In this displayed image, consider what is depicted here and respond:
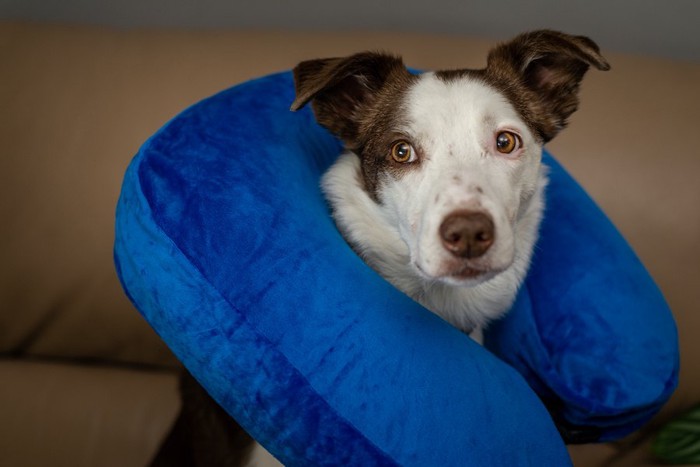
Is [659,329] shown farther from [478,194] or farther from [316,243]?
[316,243]

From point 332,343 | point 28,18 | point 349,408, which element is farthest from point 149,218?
point 28,18

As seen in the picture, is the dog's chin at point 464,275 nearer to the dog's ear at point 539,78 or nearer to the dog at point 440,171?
the dog at point 440,171

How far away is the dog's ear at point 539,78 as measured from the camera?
187 centimetres

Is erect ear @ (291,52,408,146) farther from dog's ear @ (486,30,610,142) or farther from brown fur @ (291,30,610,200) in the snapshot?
dog's ear @ (486,30,610,142)

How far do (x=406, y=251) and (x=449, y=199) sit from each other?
464mm

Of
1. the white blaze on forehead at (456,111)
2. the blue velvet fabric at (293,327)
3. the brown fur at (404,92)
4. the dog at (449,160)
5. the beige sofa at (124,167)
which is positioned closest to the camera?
the blue velvet fabric at (293,327)

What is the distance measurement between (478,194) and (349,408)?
56cm

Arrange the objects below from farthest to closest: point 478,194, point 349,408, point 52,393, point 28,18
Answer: point 28,18 < point 52,393 < point 478,194 < point 349,408

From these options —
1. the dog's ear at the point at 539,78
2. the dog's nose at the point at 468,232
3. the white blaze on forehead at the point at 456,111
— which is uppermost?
the dog's ear at the point at 539,78

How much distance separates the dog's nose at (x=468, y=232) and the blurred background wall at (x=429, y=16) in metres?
1.63

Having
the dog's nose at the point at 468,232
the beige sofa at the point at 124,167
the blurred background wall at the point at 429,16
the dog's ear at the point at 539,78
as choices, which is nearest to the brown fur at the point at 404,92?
the dog's ear at the point at 539,78

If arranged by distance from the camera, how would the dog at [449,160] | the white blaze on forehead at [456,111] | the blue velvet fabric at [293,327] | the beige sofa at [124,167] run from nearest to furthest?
the blue velvet fabric at [293,327], the dog at [449,160], the white blaze on forehead at [456,111], the beige sofa at [124,167]

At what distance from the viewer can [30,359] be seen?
2.50m

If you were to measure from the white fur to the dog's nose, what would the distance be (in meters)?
0.02
